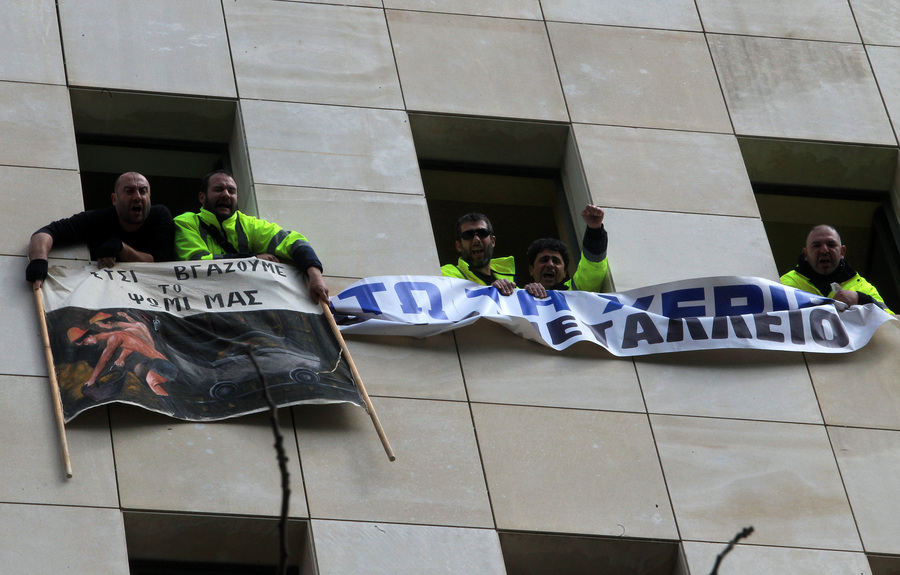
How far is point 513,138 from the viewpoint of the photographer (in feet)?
49.6

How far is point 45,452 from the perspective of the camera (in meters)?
10.8

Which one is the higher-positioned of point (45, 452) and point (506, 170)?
A: point (506, 170)

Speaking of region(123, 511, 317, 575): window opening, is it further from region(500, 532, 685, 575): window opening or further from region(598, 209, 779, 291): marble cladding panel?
region(598, 209, 779, 291): marble cladding panel

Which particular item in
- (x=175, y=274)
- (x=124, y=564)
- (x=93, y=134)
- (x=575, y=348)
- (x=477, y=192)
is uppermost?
(x=93, y=134)

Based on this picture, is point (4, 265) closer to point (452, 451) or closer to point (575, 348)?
point (452, 451)

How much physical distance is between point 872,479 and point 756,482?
1.02 meters

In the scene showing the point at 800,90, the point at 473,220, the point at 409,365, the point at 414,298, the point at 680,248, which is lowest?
the point at 409,365

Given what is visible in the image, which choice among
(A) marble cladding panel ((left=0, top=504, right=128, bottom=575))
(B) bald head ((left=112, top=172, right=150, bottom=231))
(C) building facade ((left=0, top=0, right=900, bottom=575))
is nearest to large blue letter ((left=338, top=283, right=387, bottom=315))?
(C) building facade ((left=0, top=0, right=900, bottom=575))

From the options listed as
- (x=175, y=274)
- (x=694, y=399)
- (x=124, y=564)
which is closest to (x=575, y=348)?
(x=694, y=399)

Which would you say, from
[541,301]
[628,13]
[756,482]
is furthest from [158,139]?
[756,482]

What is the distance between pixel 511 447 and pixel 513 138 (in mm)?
4217

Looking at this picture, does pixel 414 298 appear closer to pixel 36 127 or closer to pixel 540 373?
pixel 540 373

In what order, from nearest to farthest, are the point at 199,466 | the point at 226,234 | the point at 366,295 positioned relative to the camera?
the point at 199,466 → the point at 366,295 → the point at 226,234

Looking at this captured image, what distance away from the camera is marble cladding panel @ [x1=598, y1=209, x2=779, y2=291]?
13797 mm
